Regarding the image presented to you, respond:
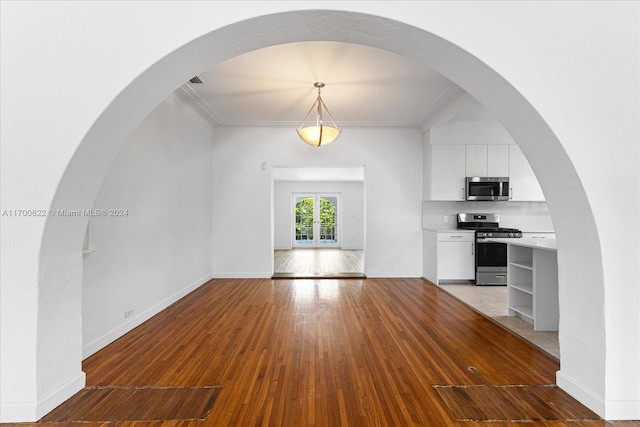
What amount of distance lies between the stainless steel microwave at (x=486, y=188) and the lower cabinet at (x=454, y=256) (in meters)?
0.75

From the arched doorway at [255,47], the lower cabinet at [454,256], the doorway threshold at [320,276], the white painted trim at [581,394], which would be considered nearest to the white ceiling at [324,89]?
the arched doorway at [255,47]

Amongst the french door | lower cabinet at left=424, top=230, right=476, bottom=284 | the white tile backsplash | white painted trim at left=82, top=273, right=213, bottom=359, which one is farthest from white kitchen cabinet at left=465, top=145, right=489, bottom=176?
the french door

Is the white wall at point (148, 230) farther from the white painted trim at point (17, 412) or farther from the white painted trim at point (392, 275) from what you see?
the white painted trim at point (392, 275)

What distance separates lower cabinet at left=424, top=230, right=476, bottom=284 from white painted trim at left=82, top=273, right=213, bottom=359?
157 inches

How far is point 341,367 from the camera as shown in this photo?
250 centimetres

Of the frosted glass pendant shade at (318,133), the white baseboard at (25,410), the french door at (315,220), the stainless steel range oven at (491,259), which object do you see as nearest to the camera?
the white baseboard at (25,410)

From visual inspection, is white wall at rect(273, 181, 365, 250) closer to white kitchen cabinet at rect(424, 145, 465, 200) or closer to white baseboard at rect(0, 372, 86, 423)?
white kitchen cabinet at rect(424, 145, 465, 200)

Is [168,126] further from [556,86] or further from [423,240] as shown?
[423,240]

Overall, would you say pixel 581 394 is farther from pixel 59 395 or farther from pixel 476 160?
pixel 476 160

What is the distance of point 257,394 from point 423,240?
4.73m

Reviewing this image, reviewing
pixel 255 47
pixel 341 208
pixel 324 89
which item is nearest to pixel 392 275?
pixel 324 89

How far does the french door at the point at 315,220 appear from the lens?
12.1 meters

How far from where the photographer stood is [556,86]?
192 cm

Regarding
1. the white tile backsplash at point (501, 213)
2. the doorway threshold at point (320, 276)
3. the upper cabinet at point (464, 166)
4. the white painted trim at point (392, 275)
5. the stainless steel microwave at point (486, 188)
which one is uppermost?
the upper cabinet at point (464, 166)
